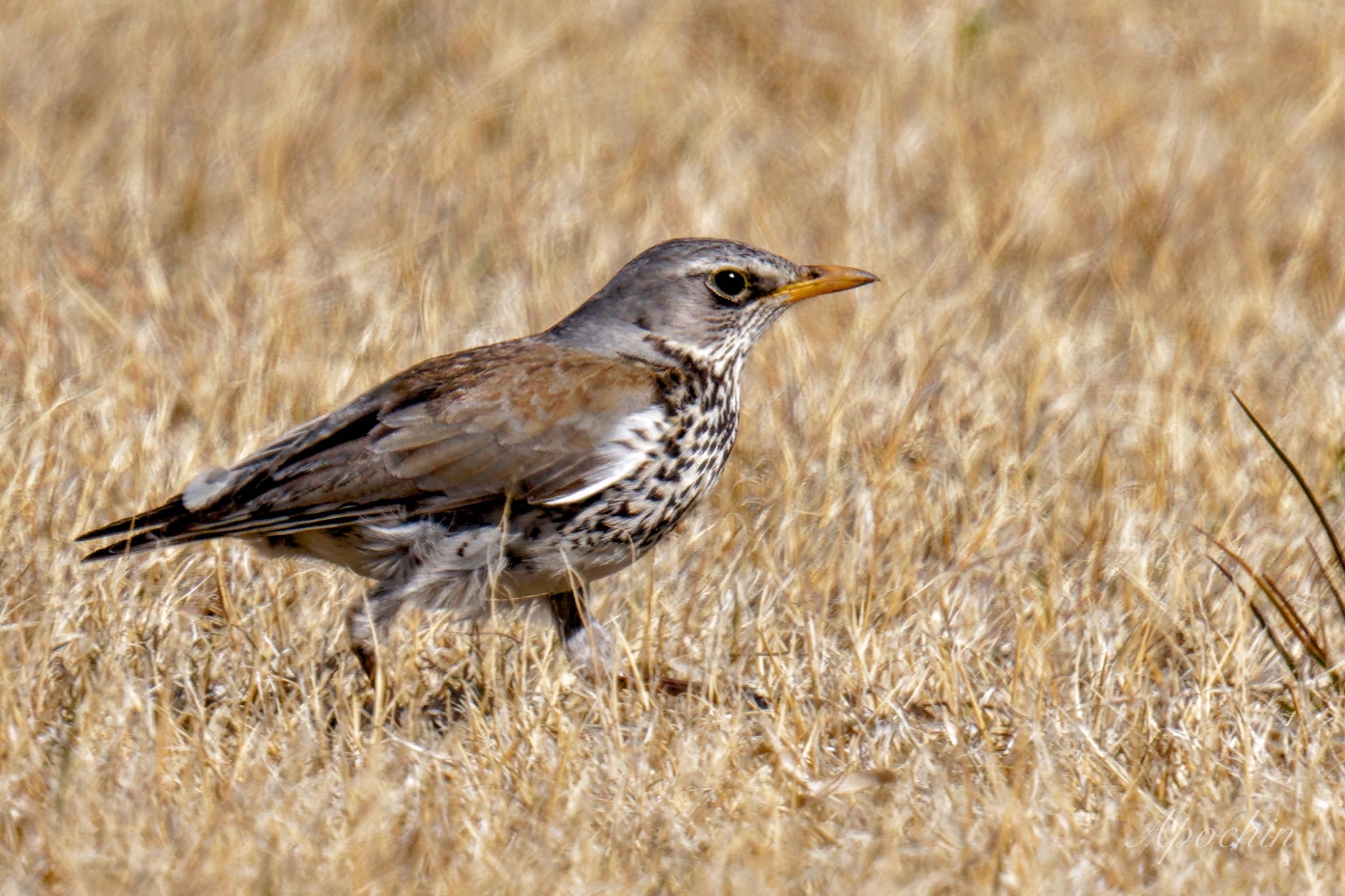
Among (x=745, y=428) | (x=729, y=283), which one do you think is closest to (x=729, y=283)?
(x=729, y=283)

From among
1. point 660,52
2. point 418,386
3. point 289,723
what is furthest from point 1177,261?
point 289,723

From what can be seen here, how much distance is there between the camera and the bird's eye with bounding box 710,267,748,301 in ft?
18.6

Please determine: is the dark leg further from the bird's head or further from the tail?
the tail

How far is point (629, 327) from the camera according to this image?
5.66 meters

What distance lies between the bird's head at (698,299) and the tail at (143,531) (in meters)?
1.17

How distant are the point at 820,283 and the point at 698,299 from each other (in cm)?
34

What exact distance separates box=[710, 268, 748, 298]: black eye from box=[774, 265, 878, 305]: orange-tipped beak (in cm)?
11

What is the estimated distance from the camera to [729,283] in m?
5.69

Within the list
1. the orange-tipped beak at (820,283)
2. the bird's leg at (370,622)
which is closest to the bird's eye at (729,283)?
the orange-tipped beak at (820,283)

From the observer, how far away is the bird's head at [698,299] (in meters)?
5.63
